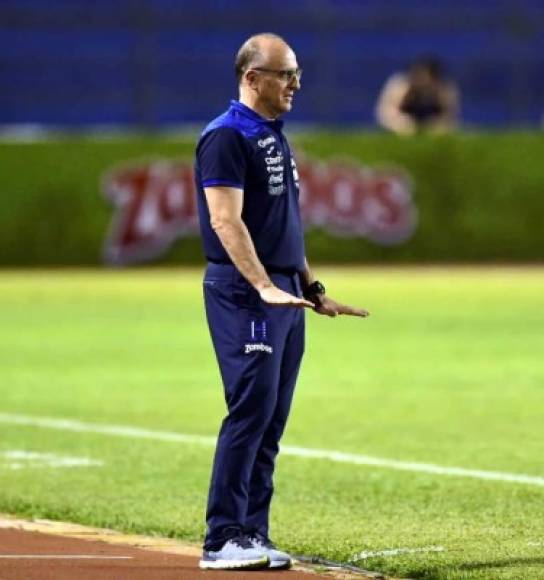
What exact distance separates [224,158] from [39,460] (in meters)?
4.12

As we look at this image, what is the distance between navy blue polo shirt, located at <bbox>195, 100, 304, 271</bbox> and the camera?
679 centimetres

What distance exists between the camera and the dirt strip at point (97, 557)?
6.89 meters

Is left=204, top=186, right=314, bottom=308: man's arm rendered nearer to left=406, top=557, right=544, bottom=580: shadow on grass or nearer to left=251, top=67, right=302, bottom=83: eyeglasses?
left=251, top=67, right=302, bottom=83: eyeglasses

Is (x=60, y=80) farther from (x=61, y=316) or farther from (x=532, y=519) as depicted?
(x=532, y=519)

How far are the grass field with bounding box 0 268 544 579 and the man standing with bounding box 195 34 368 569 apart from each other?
62cm

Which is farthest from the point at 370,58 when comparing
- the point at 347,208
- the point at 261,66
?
the point at 261,66

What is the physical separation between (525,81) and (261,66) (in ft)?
94.0

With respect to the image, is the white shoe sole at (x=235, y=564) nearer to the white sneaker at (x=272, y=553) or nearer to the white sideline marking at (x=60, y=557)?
the white sneaker at (x=272, y=553)

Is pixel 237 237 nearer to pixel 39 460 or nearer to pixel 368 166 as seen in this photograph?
pixel 39 460

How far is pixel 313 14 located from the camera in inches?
1302

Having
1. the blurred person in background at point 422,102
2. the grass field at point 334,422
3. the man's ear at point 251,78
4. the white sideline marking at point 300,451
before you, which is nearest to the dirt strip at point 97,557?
the grass field at point 334,422

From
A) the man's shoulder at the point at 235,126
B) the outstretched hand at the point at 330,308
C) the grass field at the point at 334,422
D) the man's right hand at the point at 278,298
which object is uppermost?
the man's shoulder at the point at 235,126

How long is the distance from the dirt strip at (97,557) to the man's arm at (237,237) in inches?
43.0

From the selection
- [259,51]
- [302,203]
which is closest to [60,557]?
[259,51]
